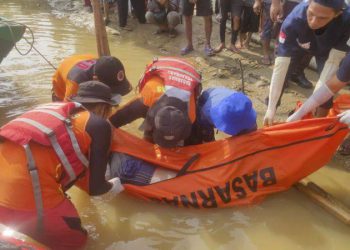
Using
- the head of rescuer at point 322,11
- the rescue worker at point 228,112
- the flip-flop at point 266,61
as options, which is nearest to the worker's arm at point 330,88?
the head of rescuer at point 322,11

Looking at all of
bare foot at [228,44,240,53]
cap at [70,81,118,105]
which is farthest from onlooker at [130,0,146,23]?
cap at [70,81,118,105]

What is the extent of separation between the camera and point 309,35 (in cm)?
339

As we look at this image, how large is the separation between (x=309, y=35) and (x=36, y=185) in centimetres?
235

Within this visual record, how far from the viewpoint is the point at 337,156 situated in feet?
12.5

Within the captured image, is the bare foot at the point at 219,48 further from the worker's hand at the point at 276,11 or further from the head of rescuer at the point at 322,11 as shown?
the head of rescuer at the point at 322,11

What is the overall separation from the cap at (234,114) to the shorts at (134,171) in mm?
598

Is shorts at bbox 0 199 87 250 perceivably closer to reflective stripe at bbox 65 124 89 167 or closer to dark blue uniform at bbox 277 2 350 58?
reflective stripe at bbox 65 124 89 167

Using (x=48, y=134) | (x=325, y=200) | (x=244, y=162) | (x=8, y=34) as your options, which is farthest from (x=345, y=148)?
(x=8, y=34)

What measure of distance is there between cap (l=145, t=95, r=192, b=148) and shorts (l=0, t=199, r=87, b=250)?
2.43 ft

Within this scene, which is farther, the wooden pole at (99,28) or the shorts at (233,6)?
the shorts at (233,6)

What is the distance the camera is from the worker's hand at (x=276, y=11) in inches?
195

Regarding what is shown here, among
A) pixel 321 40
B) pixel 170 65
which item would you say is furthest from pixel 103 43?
pixel 321 40

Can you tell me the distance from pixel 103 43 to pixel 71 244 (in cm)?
308

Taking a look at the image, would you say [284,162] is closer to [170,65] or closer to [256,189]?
[256,189]
